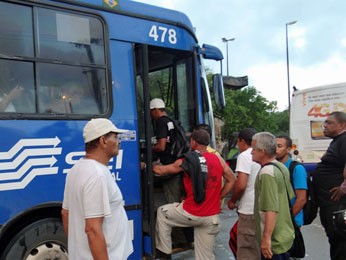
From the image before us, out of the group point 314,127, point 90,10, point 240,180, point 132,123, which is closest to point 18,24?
point 90,10

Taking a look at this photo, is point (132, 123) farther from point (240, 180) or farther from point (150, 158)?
point (240, 180)

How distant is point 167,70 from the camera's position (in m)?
6.10

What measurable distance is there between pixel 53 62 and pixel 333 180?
10.2 ft

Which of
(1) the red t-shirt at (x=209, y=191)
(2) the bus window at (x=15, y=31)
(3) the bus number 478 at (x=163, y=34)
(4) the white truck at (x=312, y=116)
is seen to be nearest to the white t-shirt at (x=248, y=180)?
(1) the red t-shirt at (x=209, y=191)

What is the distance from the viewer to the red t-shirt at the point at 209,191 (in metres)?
4.70

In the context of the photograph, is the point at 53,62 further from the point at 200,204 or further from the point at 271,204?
the point at 271,204

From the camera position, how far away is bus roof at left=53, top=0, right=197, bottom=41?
4.57 meters

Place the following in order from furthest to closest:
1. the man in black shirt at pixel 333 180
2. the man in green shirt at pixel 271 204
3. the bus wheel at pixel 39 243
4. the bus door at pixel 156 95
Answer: the bus door at pixel 156 95, the man in black shirt at pixel 333 180, the bus wheel at pixel 39 243, the man in green shirt at pixel 271 204

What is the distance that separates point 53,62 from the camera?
4172 millimetres

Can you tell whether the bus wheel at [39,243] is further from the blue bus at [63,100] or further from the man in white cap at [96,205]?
the man in white cap at [96,205]

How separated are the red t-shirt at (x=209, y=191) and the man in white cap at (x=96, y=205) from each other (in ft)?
6.75

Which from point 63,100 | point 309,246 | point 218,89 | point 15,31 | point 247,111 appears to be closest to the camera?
point 15,31

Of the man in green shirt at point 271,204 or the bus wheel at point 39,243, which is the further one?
the bus wheel at point 39,243

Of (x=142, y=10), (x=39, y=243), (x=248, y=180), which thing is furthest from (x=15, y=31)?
(x=248, y=180)
